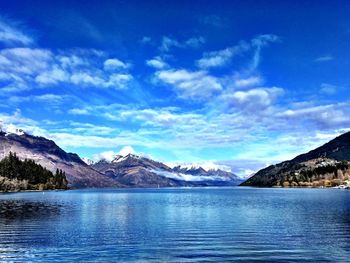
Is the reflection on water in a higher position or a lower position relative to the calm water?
higher

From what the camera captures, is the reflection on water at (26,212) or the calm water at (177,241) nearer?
the calm water at (177,241)

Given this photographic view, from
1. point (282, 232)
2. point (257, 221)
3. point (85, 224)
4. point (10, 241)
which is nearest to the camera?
point (10, 241)

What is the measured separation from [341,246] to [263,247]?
10717 mm

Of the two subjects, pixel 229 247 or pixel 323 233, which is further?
pixel 323 233

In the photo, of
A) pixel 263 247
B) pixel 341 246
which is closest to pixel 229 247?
pixel 263 247

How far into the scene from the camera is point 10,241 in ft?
196

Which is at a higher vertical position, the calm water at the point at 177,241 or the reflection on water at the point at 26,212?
the reflection on water at the point at 26,212

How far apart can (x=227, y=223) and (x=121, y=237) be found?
2838 centimetres

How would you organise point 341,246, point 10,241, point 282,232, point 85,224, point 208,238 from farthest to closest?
1. point 85,224
2. point 282,232
3. point 208,238
4. point 10,241
5. point 341,246

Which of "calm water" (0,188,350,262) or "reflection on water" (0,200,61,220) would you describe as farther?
"reflection on water" (0,200,61,220)

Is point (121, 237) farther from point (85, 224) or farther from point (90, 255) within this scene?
point (85, 224)

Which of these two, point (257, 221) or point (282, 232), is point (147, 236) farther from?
point (257, 221)

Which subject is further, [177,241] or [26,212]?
[26,212]

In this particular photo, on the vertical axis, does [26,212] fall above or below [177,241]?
above
